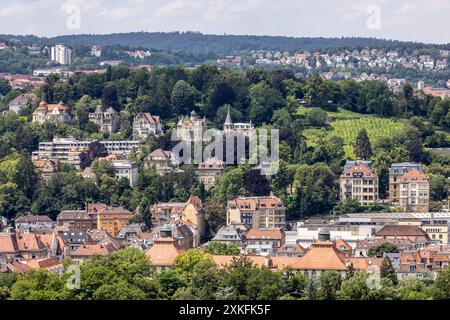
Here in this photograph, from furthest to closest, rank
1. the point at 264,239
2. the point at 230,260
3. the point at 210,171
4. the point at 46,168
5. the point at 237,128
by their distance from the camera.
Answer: the point at 237,128 < the point at 46,168 < the point at 210,171 < the point at 264,239 < the point at 230,260

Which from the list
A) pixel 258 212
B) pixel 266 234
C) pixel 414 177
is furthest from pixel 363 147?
pixel 266 234

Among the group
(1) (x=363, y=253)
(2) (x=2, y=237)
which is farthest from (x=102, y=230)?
(1) (x=363, y=253)

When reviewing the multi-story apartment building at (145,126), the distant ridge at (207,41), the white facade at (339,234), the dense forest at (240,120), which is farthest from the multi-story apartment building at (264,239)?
the distant ridge at (207,41)

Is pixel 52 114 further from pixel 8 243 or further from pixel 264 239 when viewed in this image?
pixel 264 239

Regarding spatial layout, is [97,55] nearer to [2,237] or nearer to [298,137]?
[298,137]

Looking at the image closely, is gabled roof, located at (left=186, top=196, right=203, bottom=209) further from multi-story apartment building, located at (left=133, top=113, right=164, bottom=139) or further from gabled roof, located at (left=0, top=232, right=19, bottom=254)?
multi-story apartment building, located at (left=133, top=113, right=164, bottom=139)

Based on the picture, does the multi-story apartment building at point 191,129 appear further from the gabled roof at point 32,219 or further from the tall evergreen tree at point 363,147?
the gabled roof at point 32,219

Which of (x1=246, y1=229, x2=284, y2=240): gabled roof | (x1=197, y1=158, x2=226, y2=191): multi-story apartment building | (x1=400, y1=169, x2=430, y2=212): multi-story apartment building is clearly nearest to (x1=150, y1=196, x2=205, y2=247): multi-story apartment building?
(x1=246, y1=229, x2=284, y2=240): gabled roof
